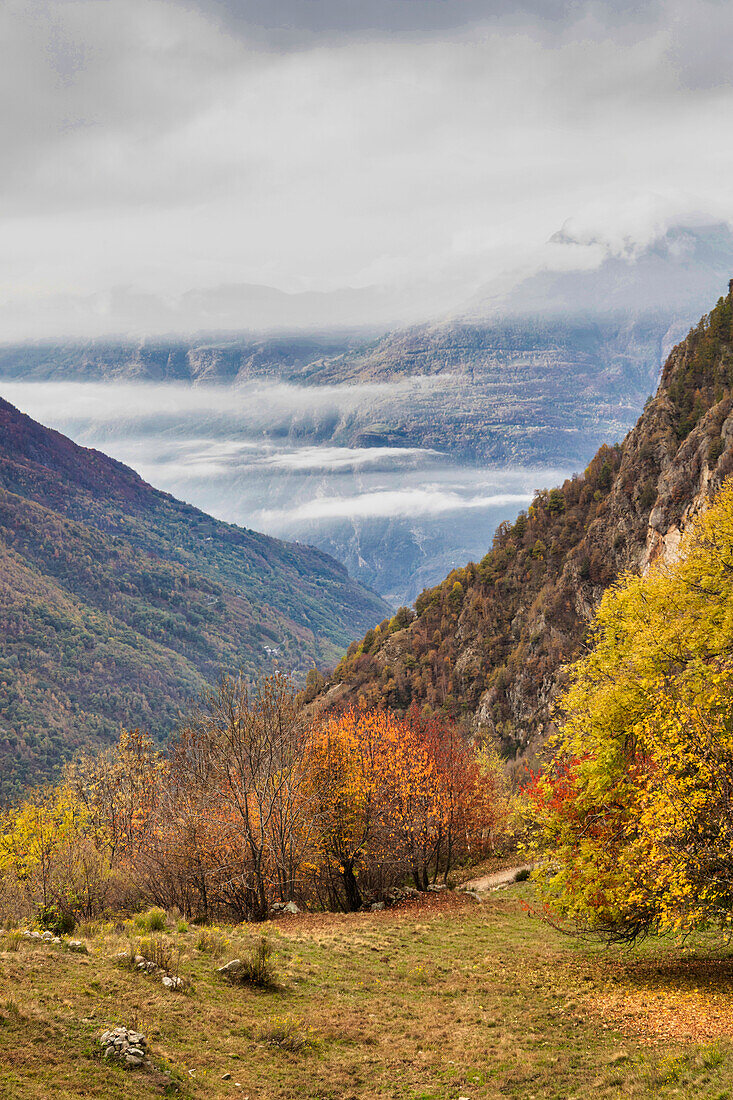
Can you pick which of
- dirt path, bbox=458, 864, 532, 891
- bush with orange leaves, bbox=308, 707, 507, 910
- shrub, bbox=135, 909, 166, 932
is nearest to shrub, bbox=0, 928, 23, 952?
shrub, bbox=135, 909, 166, 932

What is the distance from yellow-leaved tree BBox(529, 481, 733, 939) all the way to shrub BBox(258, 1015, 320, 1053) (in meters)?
10.5

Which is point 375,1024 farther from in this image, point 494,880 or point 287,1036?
point 494,880

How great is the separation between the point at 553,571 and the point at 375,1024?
145 meters

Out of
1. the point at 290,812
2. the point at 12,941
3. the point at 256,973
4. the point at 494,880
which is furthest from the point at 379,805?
the point at 12,941

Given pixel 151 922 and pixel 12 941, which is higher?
pixel 12 941

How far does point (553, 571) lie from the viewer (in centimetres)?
15988

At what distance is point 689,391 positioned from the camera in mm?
134250

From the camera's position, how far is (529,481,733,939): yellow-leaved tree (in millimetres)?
21266

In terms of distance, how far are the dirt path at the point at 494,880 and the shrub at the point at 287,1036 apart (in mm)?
31547

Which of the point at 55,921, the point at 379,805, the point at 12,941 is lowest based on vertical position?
the point at 379,805

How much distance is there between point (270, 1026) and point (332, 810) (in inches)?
945

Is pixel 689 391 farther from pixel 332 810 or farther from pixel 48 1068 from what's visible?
pixel 48 1068

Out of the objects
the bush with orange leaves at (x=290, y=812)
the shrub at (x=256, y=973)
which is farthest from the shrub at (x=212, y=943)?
the bush with orange leaves at (x=290, y=812)

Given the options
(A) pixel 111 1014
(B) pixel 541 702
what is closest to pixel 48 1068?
(A) pixel 111 1014
